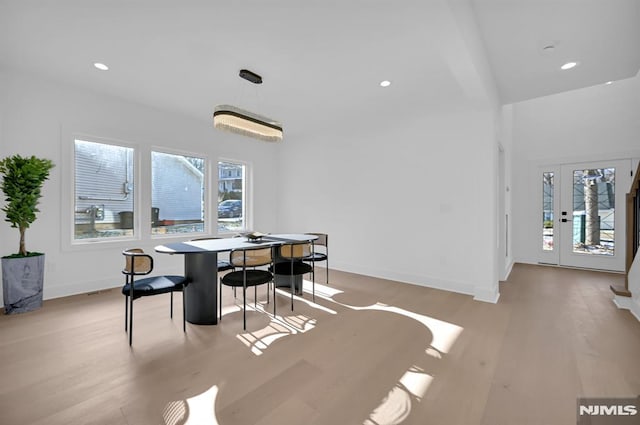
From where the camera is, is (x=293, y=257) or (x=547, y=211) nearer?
(x=293, y=257)

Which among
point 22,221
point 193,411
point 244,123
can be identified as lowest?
point 193,411

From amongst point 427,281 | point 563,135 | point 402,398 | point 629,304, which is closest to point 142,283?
point 402,398

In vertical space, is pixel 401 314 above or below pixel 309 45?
below

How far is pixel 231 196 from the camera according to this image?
5.66m

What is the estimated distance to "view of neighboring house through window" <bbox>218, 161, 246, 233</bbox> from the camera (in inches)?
215

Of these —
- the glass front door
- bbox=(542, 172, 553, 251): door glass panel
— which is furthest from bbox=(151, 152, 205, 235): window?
the glass front door

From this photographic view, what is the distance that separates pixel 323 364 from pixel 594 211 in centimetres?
633

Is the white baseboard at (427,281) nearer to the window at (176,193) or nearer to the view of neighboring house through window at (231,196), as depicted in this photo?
the view of neighboring house through window at (231,196)

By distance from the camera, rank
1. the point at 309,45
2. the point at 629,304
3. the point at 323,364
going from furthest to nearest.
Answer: the point at 629,304 → the point at 309,45 → the point at 323,364

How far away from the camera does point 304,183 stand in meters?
5.97

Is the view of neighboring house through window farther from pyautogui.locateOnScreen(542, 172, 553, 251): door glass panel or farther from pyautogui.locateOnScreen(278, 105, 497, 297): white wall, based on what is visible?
pyautogui.locateOnScreen(542, 172, 553, 251): door glass panel

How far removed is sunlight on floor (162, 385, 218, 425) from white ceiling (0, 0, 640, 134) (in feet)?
9.48

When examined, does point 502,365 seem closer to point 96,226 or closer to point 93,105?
point 96,226

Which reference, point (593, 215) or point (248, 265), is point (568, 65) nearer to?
point (593, 215)
